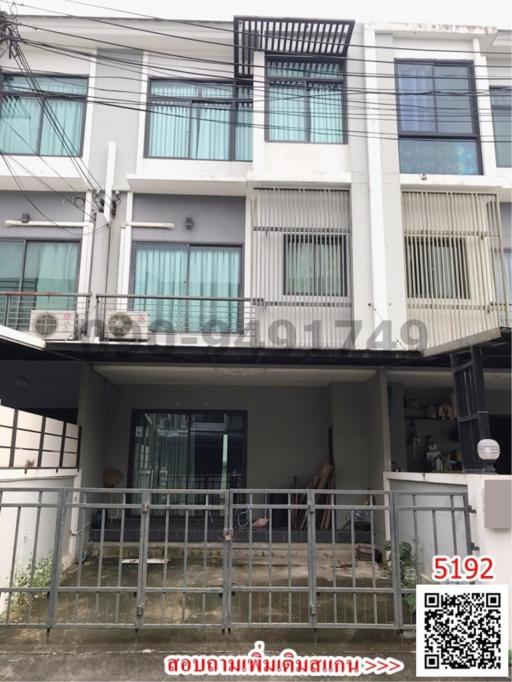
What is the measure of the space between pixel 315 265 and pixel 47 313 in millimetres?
4422

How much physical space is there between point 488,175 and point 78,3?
7834mm

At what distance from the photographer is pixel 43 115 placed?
352 inches

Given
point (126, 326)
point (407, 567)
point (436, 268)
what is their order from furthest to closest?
point (436, 268), point (126, 326), point (407, 567)

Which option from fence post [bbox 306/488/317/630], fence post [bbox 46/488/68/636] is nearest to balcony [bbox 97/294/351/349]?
fence post [bbox 306/488/317/630]

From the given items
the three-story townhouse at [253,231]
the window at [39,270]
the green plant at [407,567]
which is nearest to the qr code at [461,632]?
the green plant at [407,567]

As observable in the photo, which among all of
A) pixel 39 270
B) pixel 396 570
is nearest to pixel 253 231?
pixel 39 270

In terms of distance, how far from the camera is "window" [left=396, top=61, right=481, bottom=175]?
8703mm

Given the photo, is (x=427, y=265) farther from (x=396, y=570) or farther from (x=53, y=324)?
(x=53, y=324)

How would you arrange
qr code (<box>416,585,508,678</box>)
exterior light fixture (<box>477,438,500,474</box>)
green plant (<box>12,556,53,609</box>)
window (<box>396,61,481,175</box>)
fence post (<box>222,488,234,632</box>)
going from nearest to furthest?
qr code (<box>416,585,508,678</box>), fence post (<box>222,488,234,632</box>), exterior light fixture (<box>477,438,500,474</box>), green plant (<box>12,556,53,609</box>), window (<box>396,61,481,175</box>)

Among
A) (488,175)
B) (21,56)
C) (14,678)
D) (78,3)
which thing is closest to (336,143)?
(488,175)

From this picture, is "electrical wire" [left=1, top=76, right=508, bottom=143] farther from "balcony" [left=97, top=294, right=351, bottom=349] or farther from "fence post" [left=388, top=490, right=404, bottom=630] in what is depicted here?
"fence post" [left=388, top=490, right=404, bottom=630]

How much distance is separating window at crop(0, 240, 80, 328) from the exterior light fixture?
663 centimetres

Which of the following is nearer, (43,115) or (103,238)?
(103,238)

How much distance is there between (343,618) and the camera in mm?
4879
